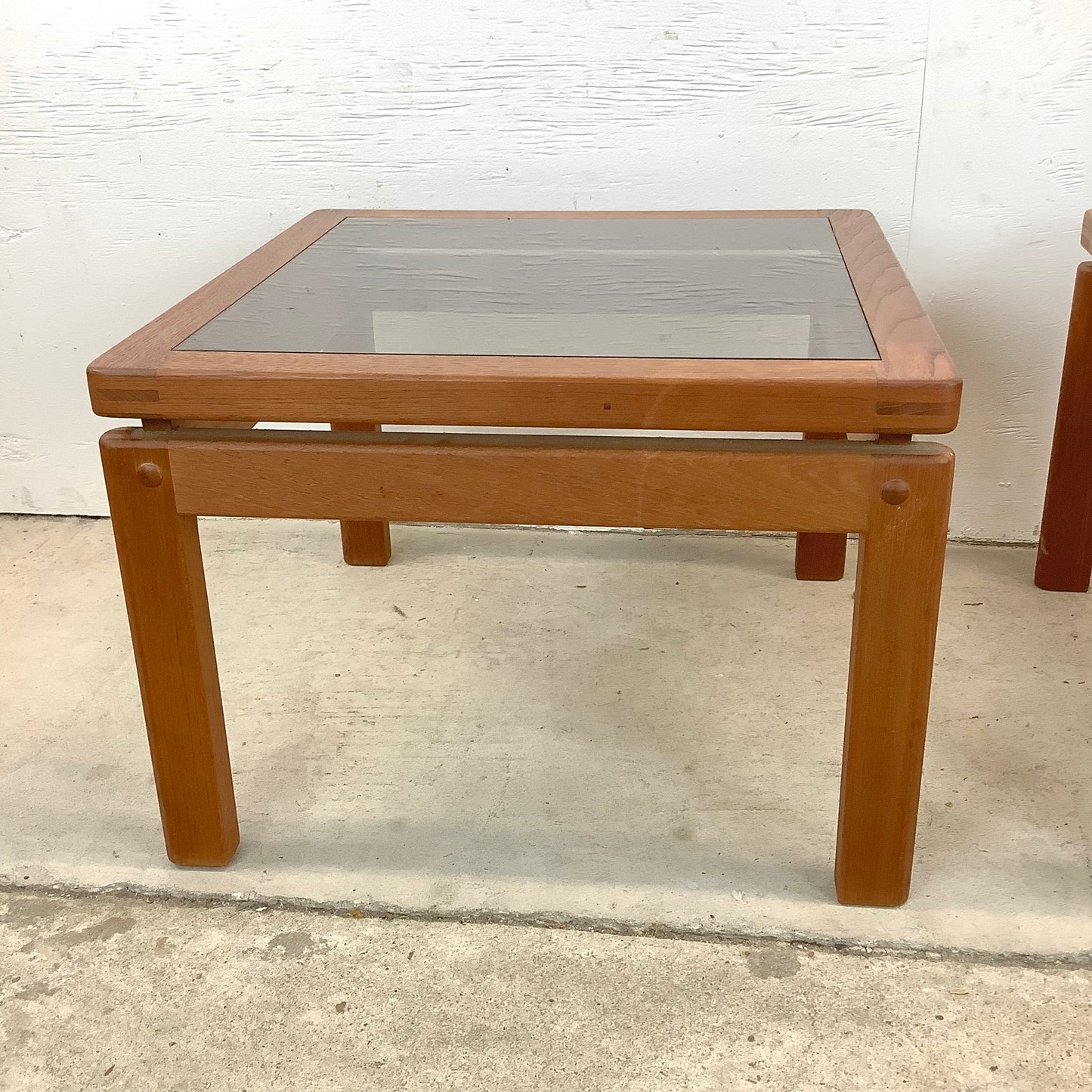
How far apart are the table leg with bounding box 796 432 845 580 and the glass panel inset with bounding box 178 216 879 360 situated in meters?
0.42

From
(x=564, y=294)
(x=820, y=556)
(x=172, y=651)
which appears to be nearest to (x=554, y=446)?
(x=564, y=294)

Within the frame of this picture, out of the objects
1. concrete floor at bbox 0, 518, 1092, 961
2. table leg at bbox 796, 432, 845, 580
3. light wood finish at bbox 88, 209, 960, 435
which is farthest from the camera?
table leg at bbox 796, 432, 845, 580

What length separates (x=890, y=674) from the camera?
0.94 metres

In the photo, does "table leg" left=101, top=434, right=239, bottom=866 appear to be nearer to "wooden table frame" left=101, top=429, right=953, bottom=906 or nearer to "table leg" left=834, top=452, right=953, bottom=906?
"wooden table frame" left=101, top=429, right=953, bottom=906

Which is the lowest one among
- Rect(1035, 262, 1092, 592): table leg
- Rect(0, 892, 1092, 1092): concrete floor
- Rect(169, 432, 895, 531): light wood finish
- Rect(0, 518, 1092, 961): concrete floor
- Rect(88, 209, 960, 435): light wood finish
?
Rect(0, 518, 1092, 961): concrete floor

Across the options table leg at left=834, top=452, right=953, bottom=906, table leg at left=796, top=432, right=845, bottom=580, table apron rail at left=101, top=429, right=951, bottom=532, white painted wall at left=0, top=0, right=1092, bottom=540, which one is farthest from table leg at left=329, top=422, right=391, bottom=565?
table leg at left=834, top=452, right=953, bottom=906

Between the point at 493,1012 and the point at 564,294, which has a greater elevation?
the point at 564,294

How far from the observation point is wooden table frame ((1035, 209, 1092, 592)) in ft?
4.70

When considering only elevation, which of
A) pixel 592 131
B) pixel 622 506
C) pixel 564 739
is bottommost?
pixel 564 739

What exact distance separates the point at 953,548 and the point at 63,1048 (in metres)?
1.31

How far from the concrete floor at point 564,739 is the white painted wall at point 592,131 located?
40 centimetres

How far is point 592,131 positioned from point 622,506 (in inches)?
33.3

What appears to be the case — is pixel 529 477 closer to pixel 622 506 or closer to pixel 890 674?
pixel 622 506

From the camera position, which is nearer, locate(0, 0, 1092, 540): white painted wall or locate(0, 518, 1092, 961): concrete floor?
locate(0, 518, 1092, 961): concrete floor
